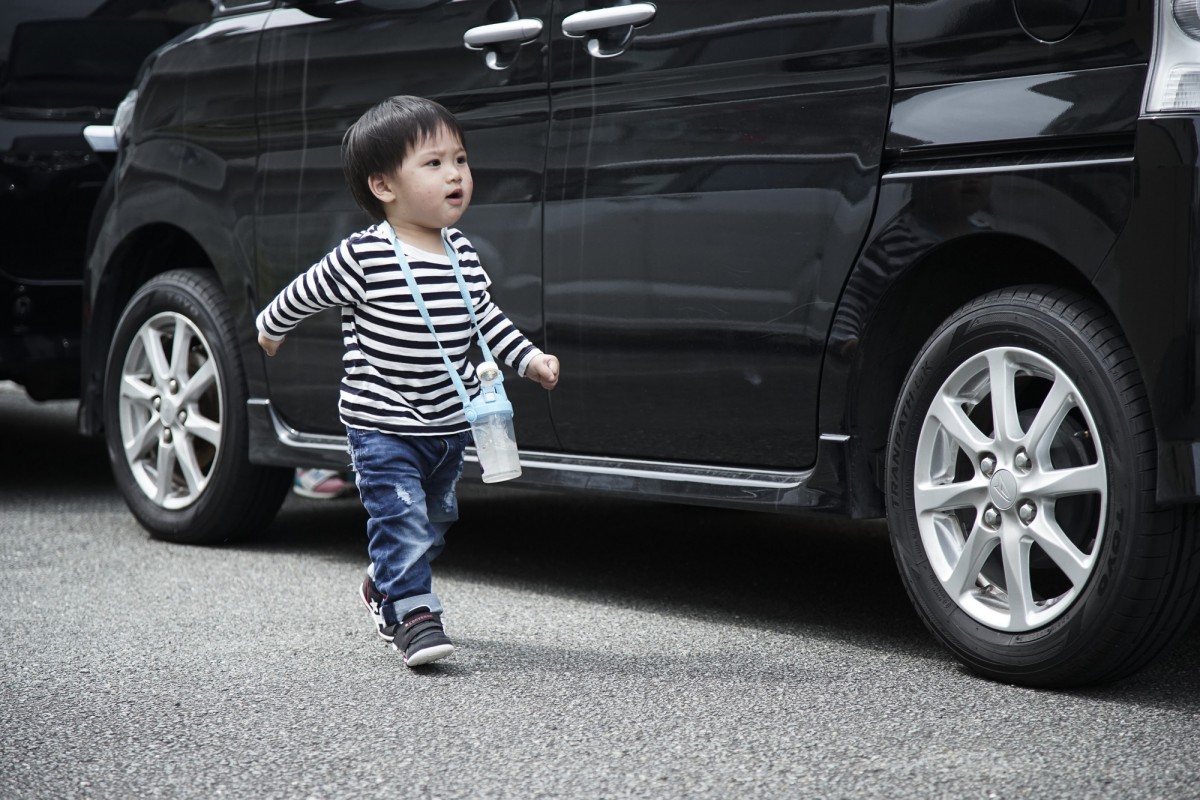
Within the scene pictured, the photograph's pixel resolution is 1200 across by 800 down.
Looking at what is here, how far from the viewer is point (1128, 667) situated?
2.96 m

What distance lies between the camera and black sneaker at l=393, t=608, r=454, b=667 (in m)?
3.29

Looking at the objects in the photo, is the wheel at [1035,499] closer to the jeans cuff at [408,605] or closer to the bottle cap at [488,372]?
the bottle cap at [488,372]

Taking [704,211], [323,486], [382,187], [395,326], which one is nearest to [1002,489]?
[704,211]

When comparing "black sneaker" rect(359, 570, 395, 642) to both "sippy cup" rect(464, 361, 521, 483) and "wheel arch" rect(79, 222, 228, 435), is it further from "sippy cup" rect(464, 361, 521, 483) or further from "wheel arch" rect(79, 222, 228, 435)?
"wheel arch" rect(79, 222, 228, 435)

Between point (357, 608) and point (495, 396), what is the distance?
0.83 meters

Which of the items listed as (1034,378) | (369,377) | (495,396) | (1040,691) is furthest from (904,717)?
(369,377)

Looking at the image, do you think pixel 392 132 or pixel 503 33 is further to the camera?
pixel 503 33

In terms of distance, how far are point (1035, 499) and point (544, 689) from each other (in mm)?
989

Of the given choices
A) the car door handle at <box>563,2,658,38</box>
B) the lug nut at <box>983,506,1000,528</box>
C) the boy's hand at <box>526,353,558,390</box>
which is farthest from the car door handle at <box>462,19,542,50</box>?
the lug nut at <box>983,506,1000,528</box>

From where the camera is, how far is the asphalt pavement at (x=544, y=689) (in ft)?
8.43

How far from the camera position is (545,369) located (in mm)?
3445

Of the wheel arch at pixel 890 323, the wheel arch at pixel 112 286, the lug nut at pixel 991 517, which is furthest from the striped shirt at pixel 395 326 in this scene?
the wheel arch at pixel 112 286

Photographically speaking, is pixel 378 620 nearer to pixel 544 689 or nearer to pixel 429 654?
pixel 429 654

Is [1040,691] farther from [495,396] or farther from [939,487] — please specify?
[495,396]
